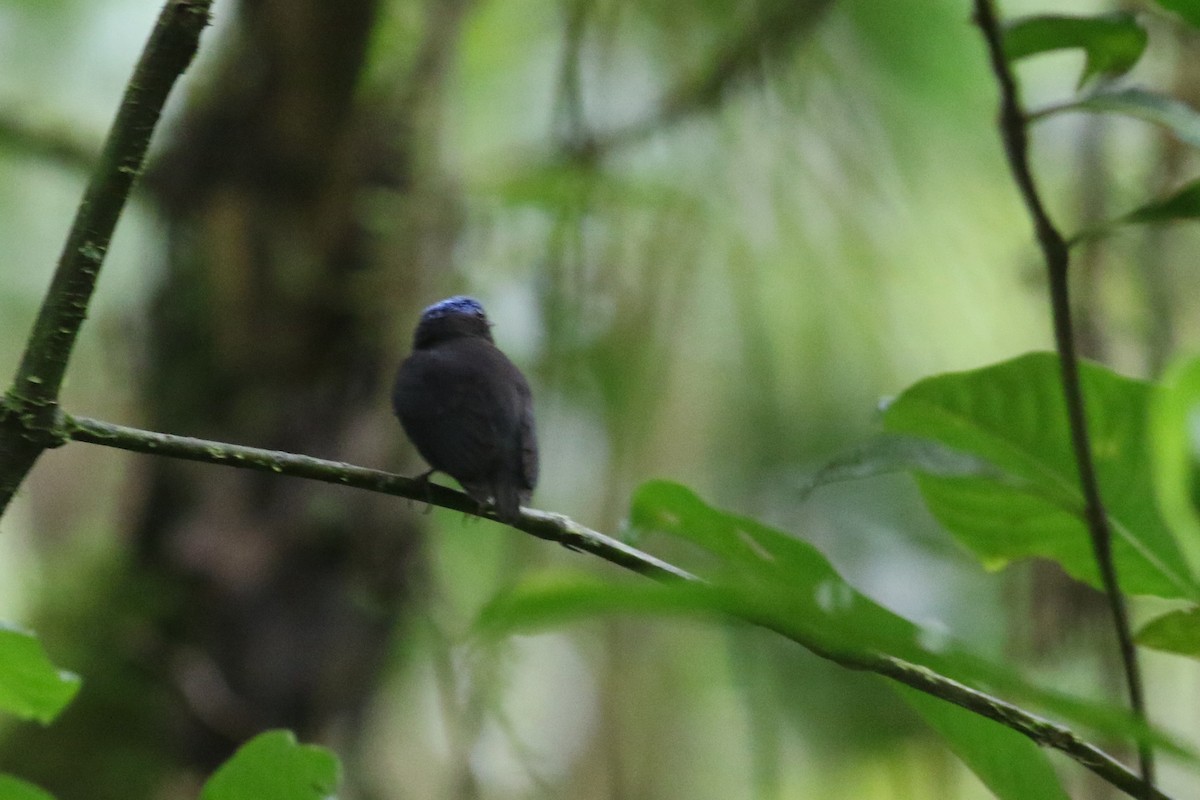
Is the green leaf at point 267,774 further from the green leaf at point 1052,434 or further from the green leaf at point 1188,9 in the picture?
the green leaf at point 1188,9

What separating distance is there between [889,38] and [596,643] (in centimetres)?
175

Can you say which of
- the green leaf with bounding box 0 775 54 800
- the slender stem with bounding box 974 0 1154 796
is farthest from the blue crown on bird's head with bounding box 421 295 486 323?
the slender stem with bounding box 974 0 1154 796

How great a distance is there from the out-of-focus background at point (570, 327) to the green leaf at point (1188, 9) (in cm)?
162

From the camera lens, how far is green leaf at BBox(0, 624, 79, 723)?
3.43 ft

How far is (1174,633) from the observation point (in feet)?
3.52

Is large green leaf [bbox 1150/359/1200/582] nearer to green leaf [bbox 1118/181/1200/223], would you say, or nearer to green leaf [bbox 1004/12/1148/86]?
green leaf [bbox 1118/181/1200/223]

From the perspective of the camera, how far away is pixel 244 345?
2.88 meters

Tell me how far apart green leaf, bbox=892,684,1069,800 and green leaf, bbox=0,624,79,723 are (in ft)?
2.54

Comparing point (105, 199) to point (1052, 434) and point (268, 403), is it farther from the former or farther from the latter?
point (268, 403)

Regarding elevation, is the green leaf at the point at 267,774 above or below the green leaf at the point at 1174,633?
below

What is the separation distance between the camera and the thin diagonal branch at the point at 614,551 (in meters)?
0.87

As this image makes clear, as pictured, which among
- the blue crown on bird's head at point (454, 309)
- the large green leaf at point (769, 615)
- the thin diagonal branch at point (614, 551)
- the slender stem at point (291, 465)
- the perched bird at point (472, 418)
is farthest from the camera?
the blue crown on bird's head at point (454, 309)

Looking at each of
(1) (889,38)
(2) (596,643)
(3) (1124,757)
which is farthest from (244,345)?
(3) (1124,757)

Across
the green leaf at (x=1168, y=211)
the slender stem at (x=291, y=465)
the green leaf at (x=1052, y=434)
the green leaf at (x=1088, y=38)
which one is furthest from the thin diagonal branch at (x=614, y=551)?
the green leaf at (x=1088, y=38)
